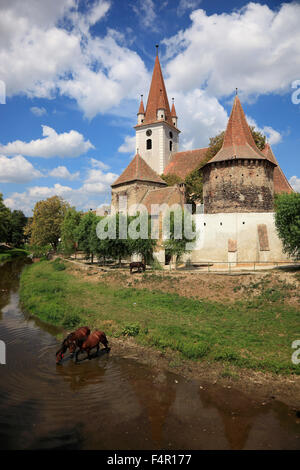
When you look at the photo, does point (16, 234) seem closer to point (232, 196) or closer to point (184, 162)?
point (184, 162)

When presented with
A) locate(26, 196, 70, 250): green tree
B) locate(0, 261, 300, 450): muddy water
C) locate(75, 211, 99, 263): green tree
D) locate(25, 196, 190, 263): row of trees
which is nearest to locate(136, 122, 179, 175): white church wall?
locate(26, 196, 70, 250): green tree

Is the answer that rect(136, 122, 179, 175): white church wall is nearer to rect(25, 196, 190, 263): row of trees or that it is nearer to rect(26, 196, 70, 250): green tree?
rect(26, 196, 70, 250): green tree

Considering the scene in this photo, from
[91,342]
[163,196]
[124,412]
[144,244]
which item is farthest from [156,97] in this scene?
[124,412]

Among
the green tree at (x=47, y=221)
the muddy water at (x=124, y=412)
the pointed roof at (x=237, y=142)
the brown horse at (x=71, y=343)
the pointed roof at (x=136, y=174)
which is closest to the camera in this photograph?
the muddy water at (x=124, y=412)

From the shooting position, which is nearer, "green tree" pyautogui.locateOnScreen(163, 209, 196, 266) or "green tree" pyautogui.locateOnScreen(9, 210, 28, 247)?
"green tree" pyautogui.locateOnScreen(163, 209, 196, 266)

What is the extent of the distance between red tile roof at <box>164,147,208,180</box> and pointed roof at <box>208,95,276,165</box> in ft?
52.7

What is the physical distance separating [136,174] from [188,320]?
88.1 ft

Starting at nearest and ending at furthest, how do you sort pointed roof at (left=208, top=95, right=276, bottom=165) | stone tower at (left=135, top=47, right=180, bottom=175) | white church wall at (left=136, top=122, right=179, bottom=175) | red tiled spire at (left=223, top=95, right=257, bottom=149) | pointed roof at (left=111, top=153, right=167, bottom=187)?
1. pointed roof at (left=208, top=95, right=276, bottom=165)
2. red tiled spire at (left=223, top=95, right=257, bottom=149)
3. pointed roof at (left=111, top=153, right=167, bottom=187)
4. white church wall at (left=136, top=122, right=179, bottom=175)
5. stone tower at (left=135, top=47, right=180, bottom=175)

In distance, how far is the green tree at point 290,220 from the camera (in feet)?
62.0

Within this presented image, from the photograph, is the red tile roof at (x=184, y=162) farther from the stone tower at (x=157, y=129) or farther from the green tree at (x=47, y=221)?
the green tree at (x=47, y=221)

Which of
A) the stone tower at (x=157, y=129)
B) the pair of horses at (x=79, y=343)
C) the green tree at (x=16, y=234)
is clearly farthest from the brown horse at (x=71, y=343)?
the green tree at (x=16, y=234)

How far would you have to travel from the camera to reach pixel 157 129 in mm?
55719

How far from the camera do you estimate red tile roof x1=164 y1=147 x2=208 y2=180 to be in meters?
50.1
